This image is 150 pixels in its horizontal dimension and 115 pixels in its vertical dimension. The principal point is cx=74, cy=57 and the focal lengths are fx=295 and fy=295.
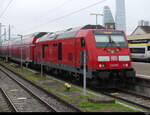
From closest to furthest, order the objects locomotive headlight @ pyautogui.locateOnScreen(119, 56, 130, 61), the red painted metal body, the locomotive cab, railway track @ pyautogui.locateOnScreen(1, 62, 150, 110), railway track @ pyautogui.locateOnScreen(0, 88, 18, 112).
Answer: railway track @ pyautogui.locateOnScreen(0, 88, 18, 112)
railway track @ pyautogui.locateOnScreen(1, 62, 150, 110)
the locomotive cab
the red painted metal body
locomotive headlight @ pyautogui.locateOnScreen(119, 56, 130, 61)

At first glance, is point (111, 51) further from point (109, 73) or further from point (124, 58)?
point (109, 73)

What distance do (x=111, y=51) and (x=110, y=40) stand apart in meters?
0.69

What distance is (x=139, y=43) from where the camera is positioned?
3859cm

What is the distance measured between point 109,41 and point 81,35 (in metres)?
1.53

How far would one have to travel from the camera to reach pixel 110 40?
1526cm

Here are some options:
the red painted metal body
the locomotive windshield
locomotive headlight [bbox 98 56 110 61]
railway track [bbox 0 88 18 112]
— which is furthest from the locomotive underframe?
railway track [bbox 0 88 18 112]

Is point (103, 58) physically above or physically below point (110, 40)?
below

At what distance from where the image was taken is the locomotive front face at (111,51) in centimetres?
1449

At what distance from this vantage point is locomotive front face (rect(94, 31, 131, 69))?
14492mm

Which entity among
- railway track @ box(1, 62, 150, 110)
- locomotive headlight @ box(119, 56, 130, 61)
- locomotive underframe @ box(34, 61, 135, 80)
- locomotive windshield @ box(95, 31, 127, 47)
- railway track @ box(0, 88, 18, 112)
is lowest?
railway track @ box(0, 88, 18, 112)

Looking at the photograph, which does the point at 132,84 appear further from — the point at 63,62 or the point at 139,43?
the point at 139,43

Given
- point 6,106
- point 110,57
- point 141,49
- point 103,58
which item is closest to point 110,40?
point 110,57

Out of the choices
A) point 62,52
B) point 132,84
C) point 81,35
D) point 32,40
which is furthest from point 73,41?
point 32,40

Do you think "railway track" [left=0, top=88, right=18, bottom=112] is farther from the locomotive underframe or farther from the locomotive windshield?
the locomotive windshield
